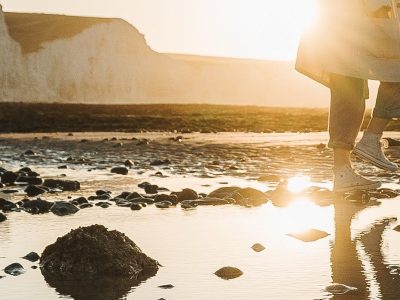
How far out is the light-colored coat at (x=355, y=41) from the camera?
7.62 m

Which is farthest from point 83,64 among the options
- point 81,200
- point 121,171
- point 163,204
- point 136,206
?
point 136,206

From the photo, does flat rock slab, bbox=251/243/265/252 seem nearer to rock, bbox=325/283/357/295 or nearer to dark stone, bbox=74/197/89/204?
rock, bbox=325/283/357/295

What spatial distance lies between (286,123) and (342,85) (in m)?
42.4

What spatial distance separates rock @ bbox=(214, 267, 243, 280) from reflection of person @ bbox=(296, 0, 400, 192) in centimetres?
325

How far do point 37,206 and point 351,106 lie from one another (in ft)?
9.29

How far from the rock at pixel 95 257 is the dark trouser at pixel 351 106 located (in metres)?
3.29

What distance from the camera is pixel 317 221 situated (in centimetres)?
693

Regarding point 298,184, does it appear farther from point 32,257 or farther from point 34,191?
point 32,257

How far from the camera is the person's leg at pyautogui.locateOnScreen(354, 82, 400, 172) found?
7.89 meters

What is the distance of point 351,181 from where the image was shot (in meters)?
7.99

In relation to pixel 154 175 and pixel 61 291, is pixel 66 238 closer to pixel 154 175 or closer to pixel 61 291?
pixel 61 291

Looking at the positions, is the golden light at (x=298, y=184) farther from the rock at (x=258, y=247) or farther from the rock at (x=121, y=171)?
the rock at (x=258, y=247)

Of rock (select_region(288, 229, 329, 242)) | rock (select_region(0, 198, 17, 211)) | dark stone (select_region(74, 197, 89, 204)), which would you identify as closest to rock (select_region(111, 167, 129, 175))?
dark stone (select_region(74, 197, 89, 204))

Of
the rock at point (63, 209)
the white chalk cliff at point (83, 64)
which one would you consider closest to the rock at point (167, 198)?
the rock at point (63, 209)
